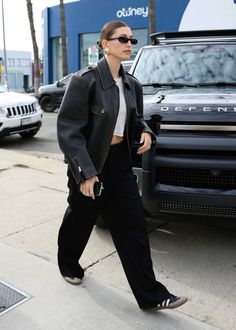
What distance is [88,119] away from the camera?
111 inches

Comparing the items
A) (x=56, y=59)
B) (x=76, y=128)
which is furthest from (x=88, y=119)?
(x=56, y=59)

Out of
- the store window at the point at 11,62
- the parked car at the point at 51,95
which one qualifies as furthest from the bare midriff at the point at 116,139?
the store window at the point at 11,62

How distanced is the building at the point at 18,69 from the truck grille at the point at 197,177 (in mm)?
66374

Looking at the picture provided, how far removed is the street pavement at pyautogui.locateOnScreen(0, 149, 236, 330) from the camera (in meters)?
2.88

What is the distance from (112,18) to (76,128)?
2438cm

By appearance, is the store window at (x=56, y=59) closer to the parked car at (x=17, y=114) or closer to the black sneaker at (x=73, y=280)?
the parked car at (x=17, y=114)

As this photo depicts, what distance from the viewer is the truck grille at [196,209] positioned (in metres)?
3.47

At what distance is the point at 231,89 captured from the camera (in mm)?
4348

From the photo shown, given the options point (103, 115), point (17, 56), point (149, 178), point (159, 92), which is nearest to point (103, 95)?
point (103, 115)

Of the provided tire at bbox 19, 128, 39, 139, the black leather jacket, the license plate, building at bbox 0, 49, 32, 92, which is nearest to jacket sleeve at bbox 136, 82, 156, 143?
the black leather jacket

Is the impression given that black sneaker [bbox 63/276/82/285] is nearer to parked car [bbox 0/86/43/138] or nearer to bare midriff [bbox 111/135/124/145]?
bare midriff [bbox 111/135/124/145]

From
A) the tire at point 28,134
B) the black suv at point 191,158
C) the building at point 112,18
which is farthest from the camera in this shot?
the building at point 112,18

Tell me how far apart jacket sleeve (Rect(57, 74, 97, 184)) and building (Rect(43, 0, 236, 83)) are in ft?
62.4

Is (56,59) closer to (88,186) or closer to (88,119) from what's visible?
(88,119)
